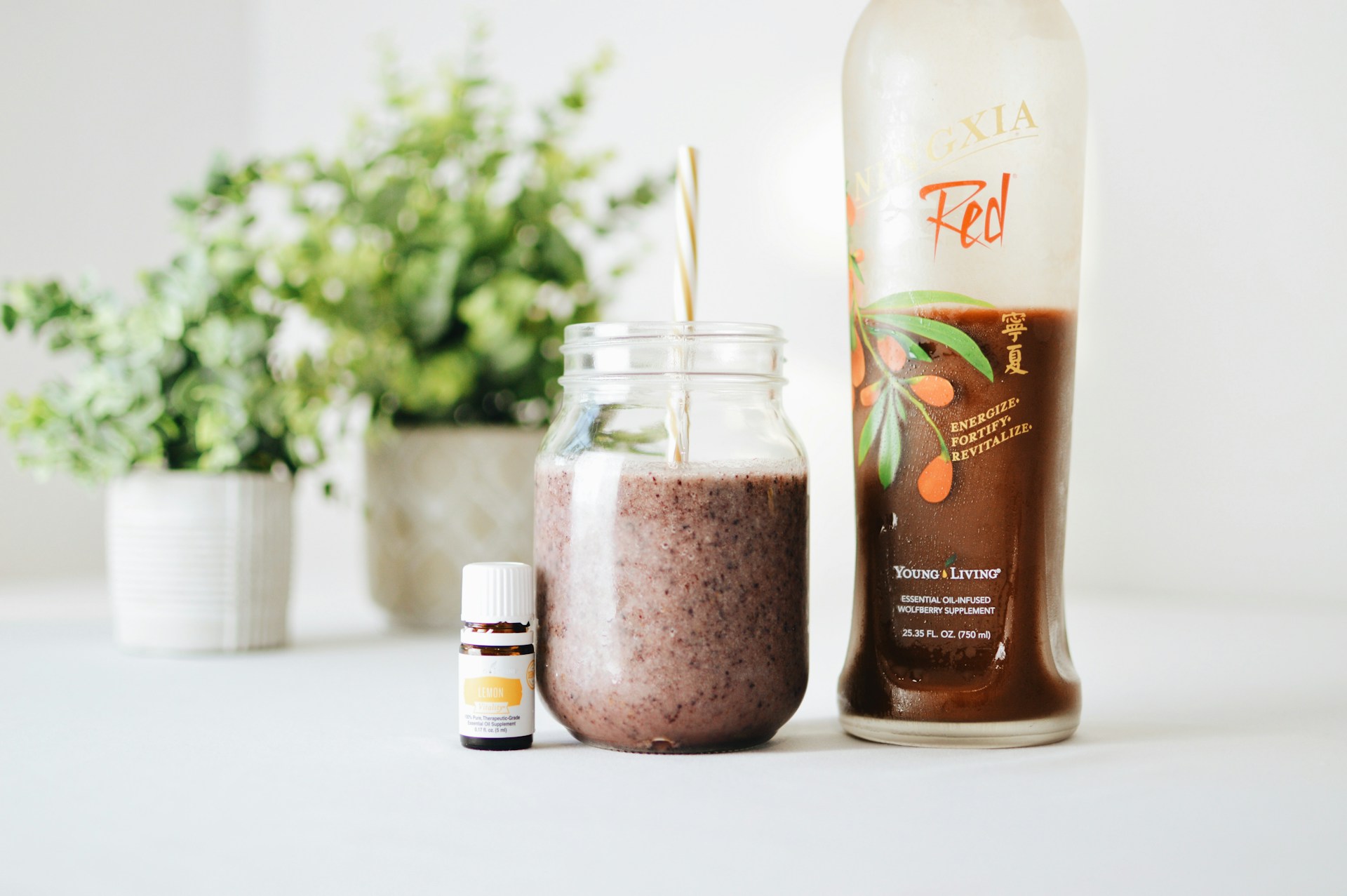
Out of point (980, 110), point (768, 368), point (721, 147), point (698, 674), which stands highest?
point (721, 147)

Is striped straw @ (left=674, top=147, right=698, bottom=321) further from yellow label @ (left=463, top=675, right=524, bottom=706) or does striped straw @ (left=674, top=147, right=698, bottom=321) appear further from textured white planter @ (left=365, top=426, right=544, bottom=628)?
textured white planter @ (left=365, top=426, right=544, bottom=628)

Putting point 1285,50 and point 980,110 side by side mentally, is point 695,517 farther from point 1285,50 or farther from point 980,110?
point 1285,50

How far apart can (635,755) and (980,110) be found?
41 cm

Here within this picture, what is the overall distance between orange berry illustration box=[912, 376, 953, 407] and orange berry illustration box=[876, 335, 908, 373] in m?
0.01

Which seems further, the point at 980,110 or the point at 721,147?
the point at 721,147

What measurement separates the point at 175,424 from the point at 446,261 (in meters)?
0.29

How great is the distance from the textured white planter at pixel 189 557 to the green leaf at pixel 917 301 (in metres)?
0.63

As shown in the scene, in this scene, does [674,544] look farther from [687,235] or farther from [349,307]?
[349,307]

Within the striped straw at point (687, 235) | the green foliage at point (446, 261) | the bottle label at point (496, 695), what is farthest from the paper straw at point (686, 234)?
the green foliage at point (446, 261)

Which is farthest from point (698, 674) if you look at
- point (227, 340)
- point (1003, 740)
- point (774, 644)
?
point (227, 340)

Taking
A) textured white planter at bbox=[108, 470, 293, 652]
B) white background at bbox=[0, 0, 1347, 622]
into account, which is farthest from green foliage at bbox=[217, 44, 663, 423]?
white background at bbox=[0, 0, 1347, 622]

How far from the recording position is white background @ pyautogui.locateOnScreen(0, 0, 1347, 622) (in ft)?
4.13

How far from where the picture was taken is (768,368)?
72cm

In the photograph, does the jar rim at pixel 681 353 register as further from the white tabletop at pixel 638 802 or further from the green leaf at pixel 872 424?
the white tabletop at pixel 638 802
